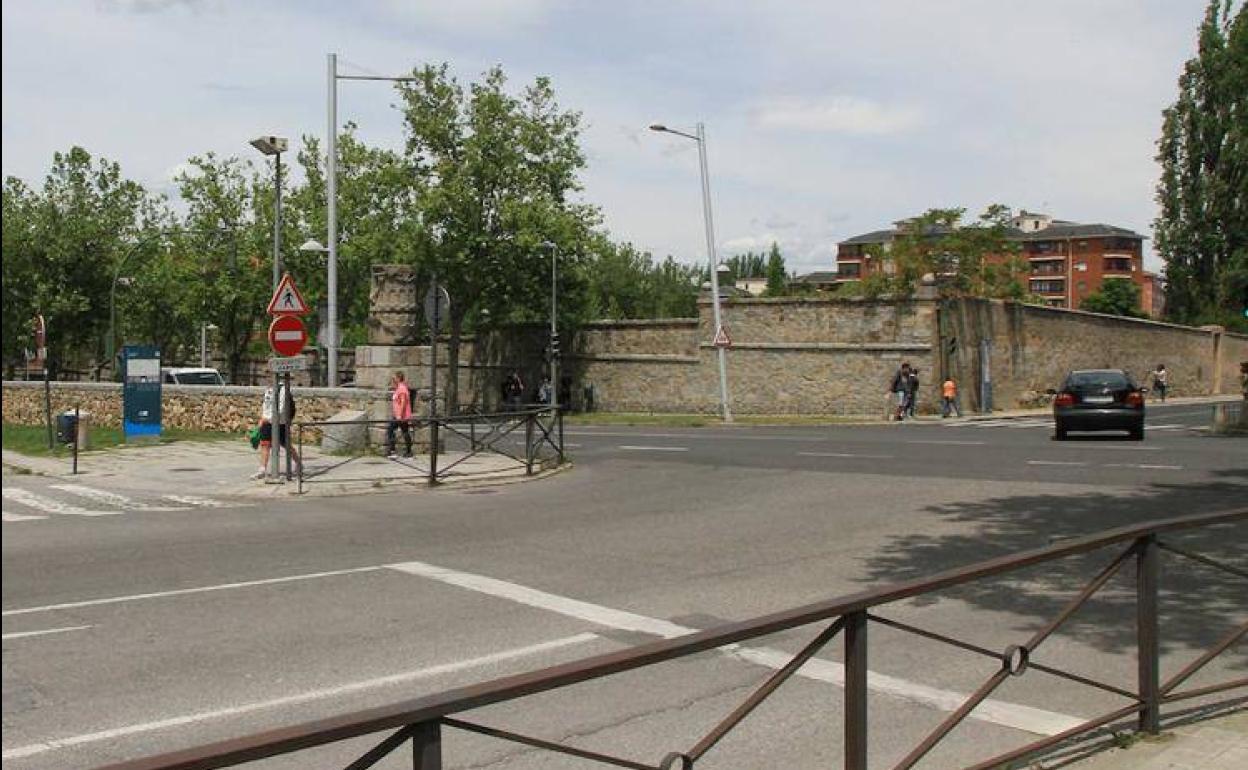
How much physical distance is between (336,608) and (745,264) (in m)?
183

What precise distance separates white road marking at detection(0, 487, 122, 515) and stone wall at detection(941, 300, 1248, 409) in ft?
101

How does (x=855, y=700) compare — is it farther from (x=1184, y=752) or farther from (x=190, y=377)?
(x=190, y=377)

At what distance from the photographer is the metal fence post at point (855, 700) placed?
12.6 ft

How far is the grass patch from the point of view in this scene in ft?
76.7

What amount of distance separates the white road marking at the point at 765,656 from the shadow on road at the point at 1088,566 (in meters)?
0.85

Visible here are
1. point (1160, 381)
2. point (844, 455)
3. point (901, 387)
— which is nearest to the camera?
point (844, 455)

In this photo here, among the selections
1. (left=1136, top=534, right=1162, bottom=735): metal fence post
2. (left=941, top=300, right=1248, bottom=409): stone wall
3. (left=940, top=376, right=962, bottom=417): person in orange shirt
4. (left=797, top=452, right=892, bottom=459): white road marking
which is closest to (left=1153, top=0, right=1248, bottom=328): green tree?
(left=941, top=300, right=1248, bottom=409): stone wall

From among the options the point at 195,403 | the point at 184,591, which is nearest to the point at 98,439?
the point at 195,403

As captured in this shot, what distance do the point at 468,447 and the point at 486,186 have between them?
22.6 m

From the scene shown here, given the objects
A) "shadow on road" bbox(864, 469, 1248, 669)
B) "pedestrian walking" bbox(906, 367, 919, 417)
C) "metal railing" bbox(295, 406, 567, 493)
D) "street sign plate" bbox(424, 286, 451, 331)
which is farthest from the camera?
"pedestrian walking" bbox(906, 367, 919, 417)

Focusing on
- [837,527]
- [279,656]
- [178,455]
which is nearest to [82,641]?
[279,656]

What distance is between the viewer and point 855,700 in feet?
12.8

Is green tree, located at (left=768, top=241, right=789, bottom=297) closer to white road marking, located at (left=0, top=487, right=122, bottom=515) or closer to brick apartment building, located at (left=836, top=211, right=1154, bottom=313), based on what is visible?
brick apartment building, located at (left=836, top=211, right=1154, bottom=313)

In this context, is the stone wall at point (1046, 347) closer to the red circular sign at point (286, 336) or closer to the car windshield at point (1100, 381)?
the car windshield at point (1100, 381)
